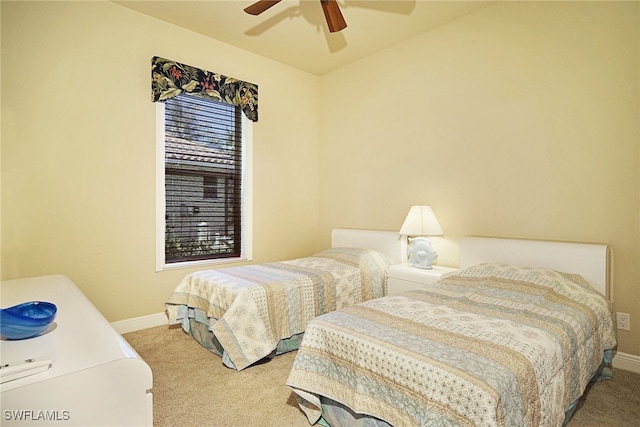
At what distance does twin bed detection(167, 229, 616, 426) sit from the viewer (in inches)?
46.4

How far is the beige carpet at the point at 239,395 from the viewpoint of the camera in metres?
1.72

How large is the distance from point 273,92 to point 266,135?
532 millimetres

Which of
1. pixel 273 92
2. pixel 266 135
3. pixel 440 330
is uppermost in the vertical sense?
pixel 273 92

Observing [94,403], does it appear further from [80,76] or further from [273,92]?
[273,92]

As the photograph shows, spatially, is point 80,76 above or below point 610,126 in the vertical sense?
above

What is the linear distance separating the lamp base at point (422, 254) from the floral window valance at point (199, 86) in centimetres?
219

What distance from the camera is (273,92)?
12.9ft

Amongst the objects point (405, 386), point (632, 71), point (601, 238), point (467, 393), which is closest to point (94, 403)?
point (405, 386)

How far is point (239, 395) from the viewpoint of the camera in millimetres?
1947

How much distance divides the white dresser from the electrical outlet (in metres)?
2.86

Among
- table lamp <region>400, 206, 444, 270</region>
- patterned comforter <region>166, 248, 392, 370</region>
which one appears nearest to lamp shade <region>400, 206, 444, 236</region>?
table lamp <region>400, 206, 444, 270</region>

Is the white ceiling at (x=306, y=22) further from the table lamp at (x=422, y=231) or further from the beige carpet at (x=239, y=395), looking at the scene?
Result: the beige carpet at (x=239, y=395)

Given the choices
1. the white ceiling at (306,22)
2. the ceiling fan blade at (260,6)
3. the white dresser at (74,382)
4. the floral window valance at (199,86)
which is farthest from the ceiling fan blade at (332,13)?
the white dresser at (74,382)

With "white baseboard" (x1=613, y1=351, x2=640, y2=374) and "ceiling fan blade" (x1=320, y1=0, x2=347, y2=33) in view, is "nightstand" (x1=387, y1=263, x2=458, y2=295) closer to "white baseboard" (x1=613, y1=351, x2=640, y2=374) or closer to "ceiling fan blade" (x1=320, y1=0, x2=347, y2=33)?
"white baseboard" (x1=613, y1=351, x2=640, y2=374)
